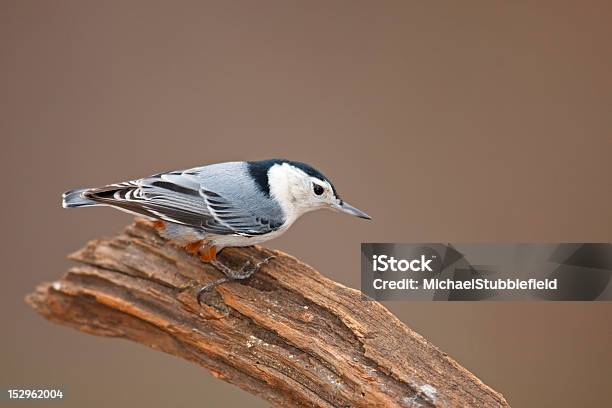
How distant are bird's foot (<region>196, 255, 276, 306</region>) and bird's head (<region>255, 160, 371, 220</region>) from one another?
24 centimetres

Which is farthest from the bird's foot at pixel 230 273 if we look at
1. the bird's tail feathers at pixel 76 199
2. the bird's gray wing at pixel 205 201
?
the bird's tail feathers at pixel 76 199

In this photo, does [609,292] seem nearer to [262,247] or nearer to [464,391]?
[464,391]

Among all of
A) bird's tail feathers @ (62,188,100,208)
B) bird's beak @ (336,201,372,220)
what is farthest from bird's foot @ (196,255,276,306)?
bird's tail feathers @ (62,188,100,208)

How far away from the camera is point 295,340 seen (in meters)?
2.45

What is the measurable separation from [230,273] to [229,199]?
0.88 feet

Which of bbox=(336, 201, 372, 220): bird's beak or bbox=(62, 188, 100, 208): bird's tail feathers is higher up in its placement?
bbox=(62, 188, 100, 208): bird's tail feathers

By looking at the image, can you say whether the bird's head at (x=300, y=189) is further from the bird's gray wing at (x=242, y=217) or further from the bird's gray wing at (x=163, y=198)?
the bird's gray wing at (x=163, y=198)

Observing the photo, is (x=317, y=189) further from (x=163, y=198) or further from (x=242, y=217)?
(x=163, y=198)

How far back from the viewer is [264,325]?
8.21ft

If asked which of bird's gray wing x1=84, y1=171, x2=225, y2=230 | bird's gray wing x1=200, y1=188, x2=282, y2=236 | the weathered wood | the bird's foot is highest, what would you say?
bird's gray wing x1=84, y1=171, x2=225, y2=230

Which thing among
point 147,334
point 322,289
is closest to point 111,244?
point 147,334

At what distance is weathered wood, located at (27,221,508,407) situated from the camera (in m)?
2.36

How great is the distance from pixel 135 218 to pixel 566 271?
A: 150cm

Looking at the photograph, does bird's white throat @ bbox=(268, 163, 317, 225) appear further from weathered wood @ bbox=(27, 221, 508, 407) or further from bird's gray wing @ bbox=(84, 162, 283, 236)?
weathered wood @ bbox=(27, 221, 508, 407)
